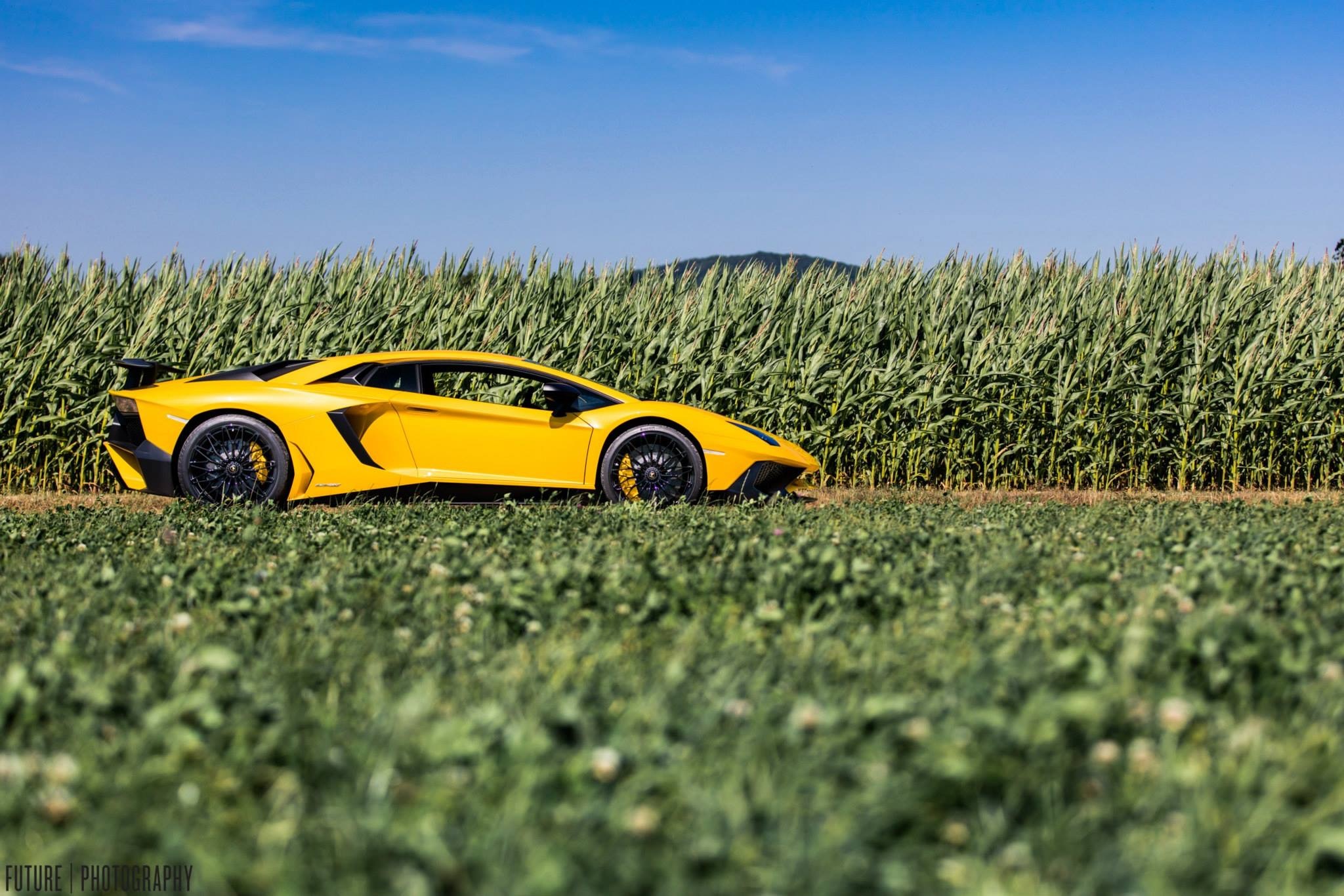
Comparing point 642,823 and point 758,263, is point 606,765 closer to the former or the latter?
point 642,823

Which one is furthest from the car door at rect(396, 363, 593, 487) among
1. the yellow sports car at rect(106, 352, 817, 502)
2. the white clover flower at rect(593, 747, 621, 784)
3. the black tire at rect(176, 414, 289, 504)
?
the white clover flower at rect(593, 747, 621, 784)

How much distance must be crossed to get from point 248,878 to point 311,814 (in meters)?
0.32

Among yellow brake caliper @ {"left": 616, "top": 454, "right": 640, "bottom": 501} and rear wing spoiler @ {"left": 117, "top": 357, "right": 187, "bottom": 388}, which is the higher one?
rear wing spoiler @ {"left": 117, "top": 357, "right": 187, "bottom": 388}

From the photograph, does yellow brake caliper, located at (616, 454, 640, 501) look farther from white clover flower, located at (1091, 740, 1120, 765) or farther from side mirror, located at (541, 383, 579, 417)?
white clover flower, located at (1091, 740, 1120, 765)

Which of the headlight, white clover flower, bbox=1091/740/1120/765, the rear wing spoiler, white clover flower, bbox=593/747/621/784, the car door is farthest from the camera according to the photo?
the headlight

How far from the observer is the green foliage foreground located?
245 centimetres

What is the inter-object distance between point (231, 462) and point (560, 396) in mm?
2677

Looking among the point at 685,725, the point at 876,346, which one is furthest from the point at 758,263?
the point at 685,725

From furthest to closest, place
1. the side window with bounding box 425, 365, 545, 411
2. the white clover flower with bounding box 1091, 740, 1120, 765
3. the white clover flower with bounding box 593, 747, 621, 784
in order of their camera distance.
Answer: the side window with bounding box 425, 365, 545, 411
the white clover flower with bounding box 1091, 740, 1120, 765
the white clover flower with bounding box 593, 747, 621, 784

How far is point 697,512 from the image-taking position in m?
8.62

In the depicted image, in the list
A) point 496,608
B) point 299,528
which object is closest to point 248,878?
point 496,608

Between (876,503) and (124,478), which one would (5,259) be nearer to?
(124,478)

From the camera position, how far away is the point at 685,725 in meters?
3.09

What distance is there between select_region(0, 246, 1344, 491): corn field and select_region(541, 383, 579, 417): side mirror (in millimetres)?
2964
